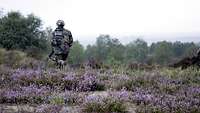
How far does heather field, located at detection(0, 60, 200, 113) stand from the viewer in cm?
808

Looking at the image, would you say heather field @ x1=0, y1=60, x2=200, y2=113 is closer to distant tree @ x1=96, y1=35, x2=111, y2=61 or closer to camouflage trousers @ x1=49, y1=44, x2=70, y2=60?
camouflage trousers @ x1=49, y1=44, x2=70, y2=60

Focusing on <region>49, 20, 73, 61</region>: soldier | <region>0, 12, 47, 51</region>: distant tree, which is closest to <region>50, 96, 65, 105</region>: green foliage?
<region>49, 20, 73, 61</region>: soldier

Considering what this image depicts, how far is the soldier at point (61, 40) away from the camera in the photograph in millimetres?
18766

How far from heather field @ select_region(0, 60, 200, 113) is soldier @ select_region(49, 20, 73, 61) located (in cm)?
645

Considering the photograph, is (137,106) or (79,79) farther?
(79,79)

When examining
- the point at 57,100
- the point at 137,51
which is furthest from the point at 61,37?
the point at 137,51

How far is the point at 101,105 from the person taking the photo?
803 cm

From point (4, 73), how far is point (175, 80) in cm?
483

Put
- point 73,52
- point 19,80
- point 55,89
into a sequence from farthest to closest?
point 73,52 < point 19,80 < point 55,89

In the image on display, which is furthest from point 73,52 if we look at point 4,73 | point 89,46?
point 4,73

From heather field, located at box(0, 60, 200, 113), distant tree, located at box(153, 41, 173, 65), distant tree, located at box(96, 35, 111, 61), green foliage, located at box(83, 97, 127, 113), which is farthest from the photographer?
distant tree, located at box(96, 35, 111, 61)

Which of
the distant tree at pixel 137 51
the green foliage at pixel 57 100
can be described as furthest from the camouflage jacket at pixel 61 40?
the distant tree at pixel 137 51

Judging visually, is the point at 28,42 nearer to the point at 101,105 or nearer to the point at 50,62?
the point at 50,62

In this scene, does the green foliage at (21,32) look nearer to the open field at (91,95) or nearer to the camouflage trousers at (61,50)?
the camouflage trousers at (61,50)
